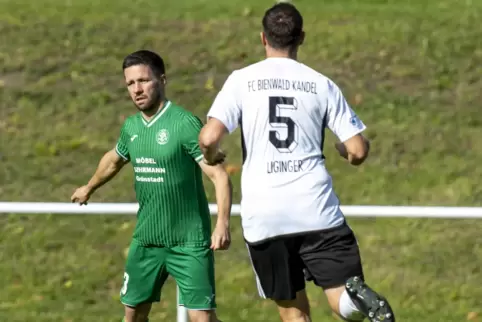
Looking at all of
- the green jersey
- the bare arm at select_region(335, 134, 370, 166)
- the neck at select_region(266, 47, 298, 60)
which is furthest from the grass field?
the neck at select_region(266, 47, 298, 60)

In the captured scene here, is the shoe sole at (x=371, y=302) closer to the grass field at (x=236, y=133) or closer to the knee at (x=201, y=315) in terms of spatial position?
the knee at (x=201, y=315)

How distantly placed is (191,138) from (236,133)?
596cm

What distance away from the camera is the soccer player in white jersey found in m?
5.53

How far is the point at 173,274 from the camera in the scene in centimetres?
625

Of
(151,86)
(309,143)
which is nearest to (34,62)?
(151,86)

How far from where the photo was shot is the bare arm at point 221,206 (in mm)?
5742

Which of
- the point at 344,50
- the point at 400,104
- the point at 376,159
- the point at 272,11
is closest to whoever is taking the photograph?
the point at 272,11

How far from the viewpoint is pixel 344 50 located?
44.9 feet

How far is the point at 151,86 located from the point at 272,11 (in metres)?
0.97

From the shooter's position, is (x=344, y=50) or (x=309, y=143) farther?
(x=344, y=50)

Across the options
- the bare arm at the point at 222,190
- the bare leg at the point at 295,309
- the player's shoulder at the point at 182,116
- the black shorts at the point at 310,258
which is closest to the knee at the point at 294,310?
the bare leg at the point at 295,309

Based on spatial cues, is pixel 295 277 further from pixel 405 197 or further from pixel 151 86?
pixel 405 197

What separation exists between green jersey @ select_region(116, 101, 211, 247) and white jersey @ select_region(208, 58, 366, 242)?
2.07 feet

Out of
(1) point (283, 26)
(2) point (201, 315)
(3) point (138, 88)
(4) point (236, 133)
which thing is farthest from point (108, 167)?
(4) point (236, 133)
